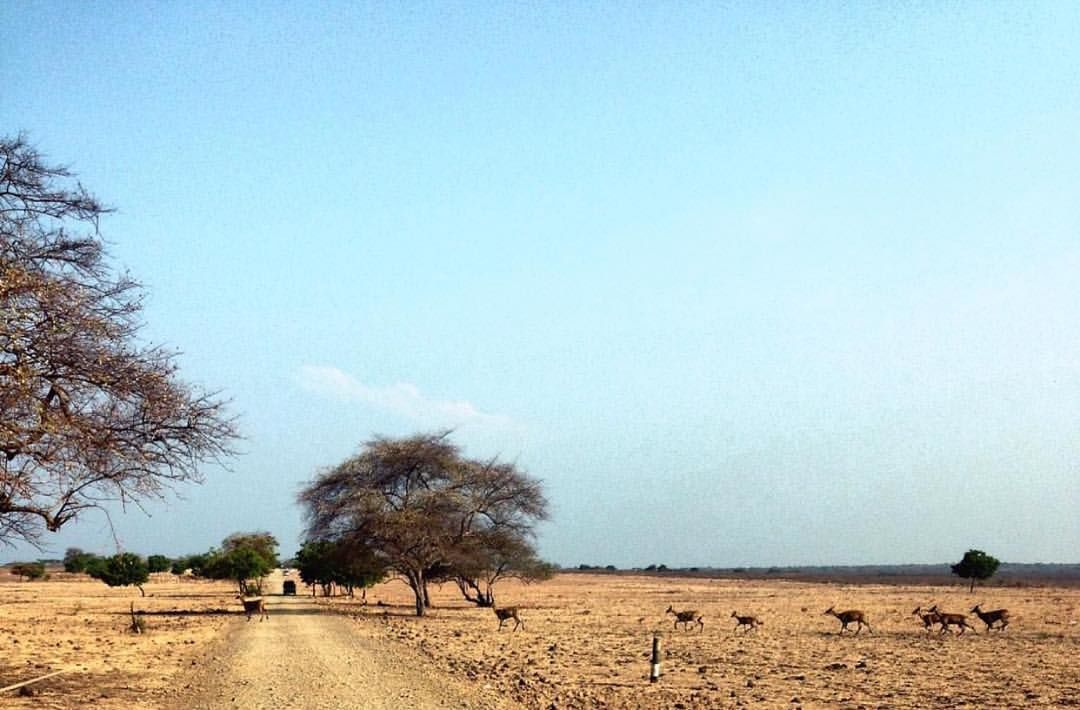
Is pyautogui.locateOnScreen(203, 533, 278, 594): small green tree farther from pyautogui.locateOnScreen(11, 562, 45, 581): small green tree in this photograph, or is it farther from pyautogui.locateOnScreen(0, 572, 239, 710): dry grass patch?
pyautogui.locateOnScreen(11, 562, 45, 581): small green tree

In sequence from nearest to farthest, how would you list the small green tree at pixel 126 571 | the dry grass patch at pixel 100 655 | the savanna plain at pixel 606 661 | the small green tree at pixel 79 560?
the dry grass patch at pixel 100 655 → the savanna plain at pixel 606 661 → the small green tree at pixel 126 571 → the small green tree at pixel 79 560

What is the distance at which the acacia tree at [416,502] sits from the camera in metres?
51.0

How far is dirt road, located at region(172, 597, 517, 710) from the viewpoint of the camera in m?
17.2

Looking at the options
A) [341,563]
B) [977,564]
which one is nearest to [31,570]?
[341,563]

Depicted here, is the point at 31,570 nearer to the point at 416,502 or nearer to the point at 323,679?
the point at 416,502

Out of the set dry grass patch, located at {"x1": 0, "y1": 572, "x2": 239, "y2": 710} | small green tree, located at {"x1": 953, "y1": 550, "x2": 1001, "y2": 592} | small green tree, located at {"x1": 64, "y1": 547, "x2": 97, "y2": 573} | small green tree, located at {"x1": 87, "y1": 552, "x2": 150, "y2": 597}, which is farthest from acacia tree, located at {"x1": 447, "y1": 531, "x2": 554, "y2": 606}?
small green tree, located at {"x1": 64, "y1": 547, "x2": 97, "y2": 573}

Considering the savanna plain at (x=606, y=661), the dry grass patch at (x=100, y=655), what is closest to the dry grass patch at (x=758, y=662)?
the savanna plain at (x=606, y=661)

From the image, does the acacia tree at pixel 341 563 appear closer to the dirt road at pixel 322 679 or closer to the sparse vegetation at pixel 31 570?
the dirt road at pixel 322 679

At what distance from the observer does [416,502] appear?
52500 millimetres

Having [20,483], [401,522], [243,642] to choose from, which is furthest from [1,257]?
[401,522]

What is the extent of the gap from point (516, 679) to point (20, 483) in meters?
12.5

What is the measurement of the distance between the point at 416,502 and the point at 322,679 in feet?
105

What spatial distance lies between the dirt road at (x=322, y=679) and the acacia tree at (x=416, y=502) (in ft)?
57.5

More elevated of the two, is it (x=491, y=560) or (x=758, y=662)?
(x=491, y=560)
